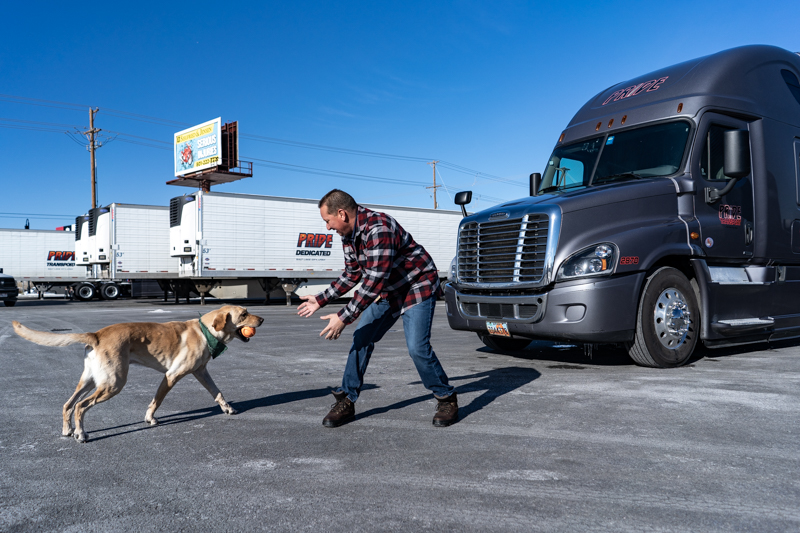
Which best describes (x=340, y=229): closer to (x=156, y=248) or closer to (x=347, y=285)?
(x=347, y=285)

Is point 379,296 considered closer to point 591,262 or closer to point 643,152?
point 591,262

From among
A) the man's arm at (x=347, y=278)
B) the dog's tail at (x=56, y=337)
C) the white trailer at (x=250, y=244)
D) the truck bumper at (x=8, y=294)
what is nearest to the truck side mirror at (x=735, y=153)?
the man's arm at (x=347, y=278)

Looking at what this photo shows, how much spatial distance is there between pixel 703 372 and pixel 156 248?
22.1 meters

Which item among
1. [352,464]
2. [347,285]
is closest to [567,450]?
[352,464]

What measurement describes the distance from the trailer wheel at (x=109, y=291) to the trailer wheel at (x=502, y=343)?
2489cm

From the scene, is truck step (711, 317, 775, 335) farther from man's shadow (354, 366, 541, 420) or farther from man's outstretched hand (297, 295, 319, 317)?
man's outstretched hand (297, 295, 319, 317)

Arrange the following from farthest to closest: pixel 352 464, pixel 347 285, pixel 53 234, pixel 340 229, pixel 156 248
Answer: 1. pixel 53 234
2. pixel 156 248
3. pixel 347 285
4. pixel 340 229
5. pixel 352 464

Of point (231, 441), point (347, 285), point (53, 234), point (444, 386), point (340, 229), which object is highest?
point (53, 234)

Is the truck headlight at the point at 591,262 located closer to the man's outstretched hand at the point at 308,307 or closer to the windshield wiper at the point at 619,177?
the windshield wiper at the point at 619,177

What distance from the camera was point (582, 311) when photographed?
5895 millimetres

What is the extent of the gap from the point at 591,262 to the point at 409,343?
251 cm

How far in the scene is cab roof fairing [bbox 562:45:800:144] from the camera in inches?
275

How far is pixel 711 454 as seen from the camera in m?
3.48

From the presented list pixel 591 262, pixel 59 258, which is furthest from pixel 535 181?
pixel 59 258
